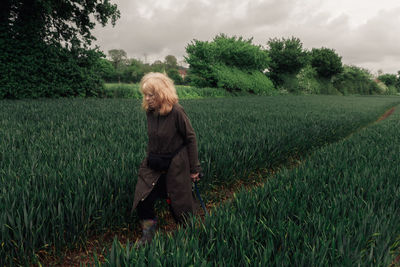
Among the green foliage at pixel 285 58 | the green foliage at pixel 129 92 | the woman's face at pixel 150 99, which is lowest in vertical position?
the woman's face at pixel 150 99

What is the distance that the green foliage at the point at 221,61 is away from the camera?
2573 centimetres

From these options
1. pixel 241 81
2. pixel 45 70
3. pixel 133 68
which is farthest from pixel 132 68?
pixel 45 70

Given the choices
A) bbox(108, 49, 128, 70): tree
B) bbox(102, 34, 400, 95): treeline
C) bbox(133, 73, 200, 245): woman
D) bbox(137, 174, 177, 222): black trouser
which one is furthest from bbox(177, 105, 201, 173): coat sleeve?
bbox(108, 49, 128, 70): tree

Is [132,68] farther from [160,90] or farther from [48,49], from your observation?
[160,90]

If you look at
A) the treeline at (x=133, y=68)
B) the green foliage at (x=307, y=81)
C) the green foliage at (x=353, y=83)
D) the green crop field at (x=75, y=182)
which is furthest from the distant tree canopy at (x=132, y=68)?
the green crop field at (x=75, y=182)

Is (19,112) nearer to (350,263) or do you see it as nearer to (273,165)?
(273,165)

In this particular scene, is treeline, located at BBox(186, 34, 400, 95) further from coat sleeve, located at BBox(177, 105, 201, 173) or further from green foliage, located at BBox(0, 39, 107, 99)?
coat sleeve, located at BBox(177, 105, 201, 173)

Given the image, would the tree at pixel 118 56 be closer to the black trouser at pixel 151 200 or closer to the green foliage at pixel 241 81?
the green foliage at pixel 241 81

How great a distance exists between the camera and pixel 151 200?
2.06m

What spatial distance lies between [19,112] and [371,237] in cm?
806

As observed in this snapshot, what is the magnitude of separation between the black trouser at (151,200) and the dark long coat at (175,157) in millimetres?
86

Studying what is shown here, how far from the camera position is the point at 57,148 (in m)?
3.18

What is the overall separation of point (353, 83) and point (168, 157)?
199 ft

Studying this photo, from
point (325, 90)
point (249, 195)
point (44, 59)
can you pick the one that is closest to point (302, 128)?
point (249, 195)
